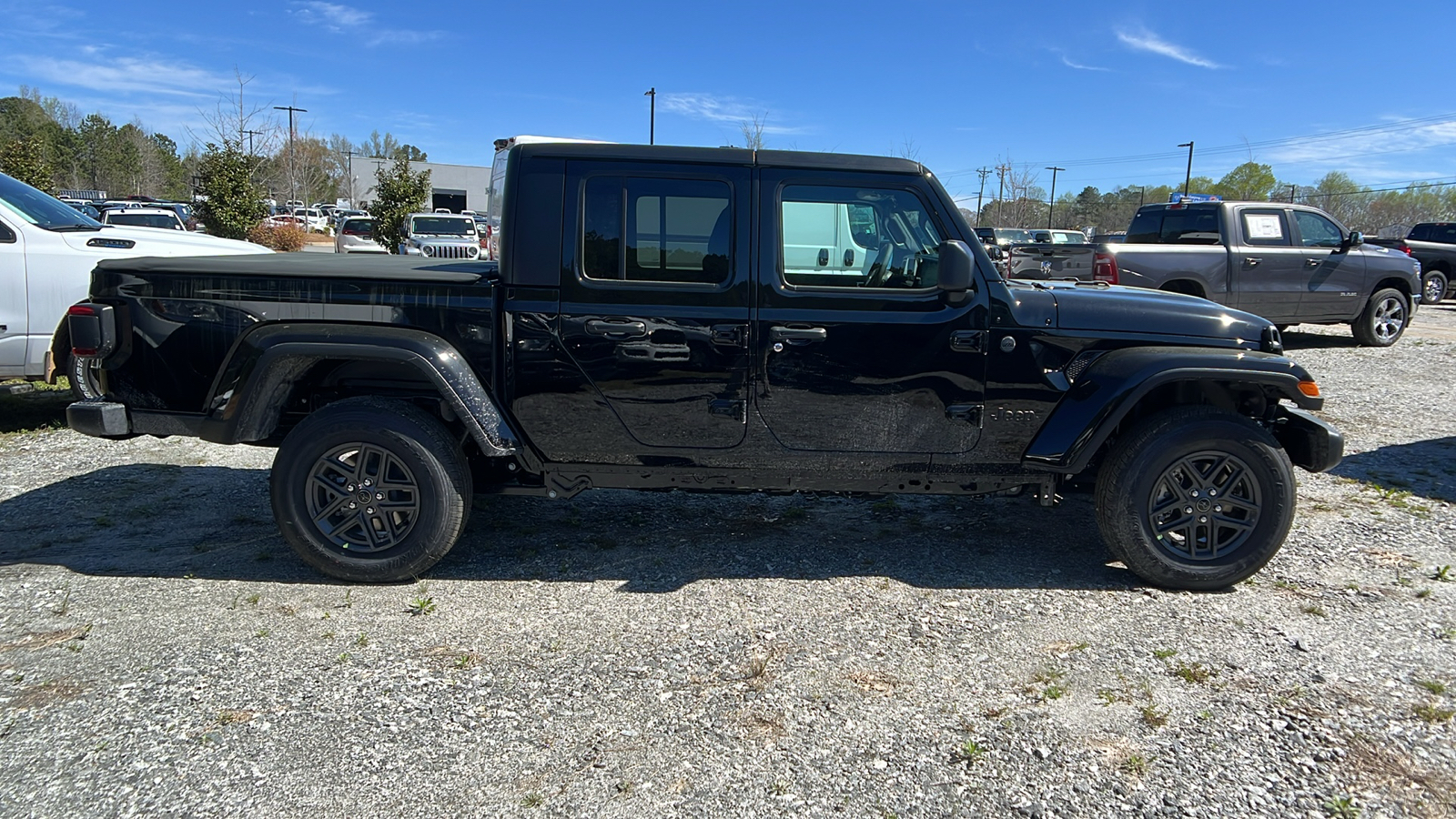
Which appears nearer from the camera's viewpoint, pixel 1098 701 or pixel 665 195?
pixel 1098 701

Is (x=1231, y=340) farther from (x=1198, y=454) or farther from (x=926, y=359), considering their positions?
(x=926, y=359)

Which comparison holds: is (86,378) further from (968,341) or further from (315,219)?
(315,219)

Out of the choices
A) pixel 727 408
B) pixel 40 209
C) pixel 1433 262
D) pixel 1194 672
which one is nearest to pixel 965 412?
pixel 727 408

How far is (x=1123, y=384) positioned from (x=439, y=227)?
2245 centimetres

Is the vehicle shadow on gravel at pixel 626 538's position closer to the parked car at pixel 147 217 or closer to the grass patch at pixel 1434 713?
the grass patch at pixel 1434 713

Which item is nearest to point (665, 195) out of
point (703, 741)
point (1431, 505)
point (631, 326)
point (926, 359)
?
point (631, 326)

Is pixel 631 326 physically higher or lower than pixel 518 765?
higher

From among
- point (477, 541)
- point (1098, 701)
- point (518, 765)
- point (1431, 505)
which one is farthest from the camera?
point (1431, 505)

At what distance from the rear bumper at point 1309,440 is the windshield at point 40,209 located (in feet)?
26.3

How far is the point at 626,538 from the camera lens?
4828 millimetres

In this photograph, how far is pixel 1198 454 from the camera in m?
4.03

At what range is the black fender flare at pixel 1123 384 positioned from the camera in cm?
391

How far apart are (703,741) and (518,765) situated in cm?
58

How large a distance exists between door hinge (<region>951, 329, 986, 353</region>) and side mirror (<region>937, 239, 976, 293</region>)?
0.72 feet
